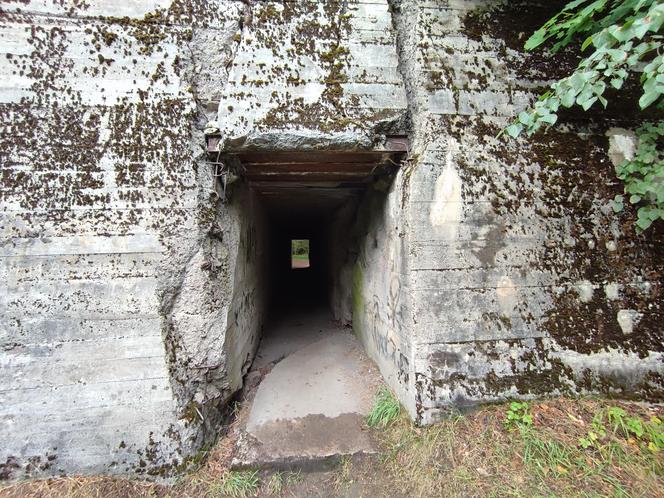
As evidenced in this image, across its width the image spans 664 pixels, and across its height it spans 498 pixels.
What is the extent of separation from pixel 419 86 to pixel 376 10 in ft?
2.44

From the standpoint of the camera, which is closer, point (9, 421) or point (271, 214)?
point (9, 421)

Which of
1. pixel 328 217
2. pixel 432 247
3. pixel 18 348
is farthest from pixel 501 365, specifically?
pixel 328 217

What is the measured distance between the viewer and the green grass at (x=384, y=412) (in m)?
2.50

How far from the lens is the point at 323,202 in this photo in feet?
15.7

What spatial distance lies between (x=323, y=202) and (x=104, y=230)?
310cm

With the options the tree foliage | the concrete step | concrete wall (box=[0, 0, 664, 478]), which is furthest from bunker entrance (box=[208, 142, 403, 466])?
the tree foliage

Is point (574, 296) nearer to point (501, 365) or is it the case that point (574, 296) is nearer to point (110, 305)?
point (501, 365)

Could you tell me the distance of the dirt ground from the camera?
1.89m

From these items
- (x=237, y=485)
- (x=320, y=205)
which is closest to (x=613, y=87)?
(x=320, y=205)

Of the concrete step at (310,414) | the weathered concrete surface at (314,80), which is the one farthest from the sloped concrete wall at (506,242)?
the concrete step at (310,414)

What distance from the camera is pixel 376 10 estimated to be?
7.93ft

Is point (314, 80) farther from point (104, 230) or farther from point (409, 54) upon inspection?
point (104, 230)

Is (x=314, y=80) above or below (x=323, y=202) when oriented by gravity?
above

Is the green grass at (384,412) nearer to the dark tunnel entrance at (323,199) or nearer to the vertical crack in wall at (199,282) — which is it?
the vertical crack in wall at (199,282)
